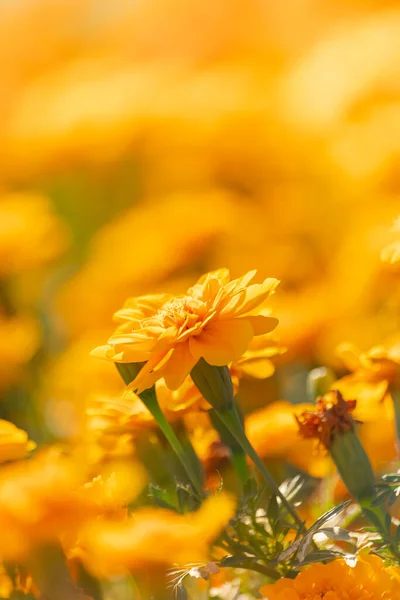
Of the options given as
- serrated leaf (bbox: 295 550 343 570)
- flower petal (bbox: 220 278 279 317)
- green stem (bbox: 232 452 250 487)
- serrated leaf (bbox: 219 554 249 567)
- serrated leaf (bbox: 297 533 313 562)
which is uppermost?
flower petal (bbox: 220 278 279 317)

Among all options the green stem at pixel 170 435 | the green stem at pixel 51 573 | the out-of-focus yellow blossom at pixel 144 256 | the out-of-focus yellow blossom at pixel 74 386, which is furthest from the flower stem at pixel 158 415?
the out-of-focus yellow blossom at pixel 144 256

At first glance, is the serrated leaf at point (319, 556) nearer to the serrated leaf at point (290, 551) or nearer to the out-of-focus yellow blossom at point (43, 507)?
the serrated leaf at point (290, 551)

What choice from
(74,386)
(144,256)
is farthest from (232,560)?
(144,256)

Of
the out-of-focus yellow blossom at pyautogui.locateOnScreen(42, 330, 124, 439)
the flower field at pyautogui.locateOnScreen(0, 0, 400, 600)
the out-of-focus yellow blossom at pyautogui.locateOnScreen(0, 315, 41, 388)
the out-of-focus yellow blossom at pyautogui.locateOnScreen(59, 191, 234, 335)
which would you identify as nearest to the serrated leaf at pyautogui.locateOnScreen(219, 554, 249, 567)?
the flower field at pyautogui.locateOnScreen(0, 0, 400, 600)

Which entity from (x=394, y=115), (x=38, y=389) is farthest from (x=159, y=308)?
(x=394, y=115)

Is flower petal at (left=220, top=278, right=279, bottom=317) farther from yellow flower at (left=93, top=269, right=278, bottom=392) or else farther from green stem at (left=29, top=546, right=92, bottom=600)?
green stem at (left=29, top=546, right=92, bottom=600)

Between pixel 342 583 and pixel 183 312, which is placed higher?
pixel 183 312

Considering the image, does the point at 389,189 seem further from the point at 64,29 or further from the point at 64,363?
the point at 64,29

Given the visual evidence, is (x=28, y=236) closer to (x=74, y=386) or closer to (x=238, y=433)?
(x=74, y=386)
